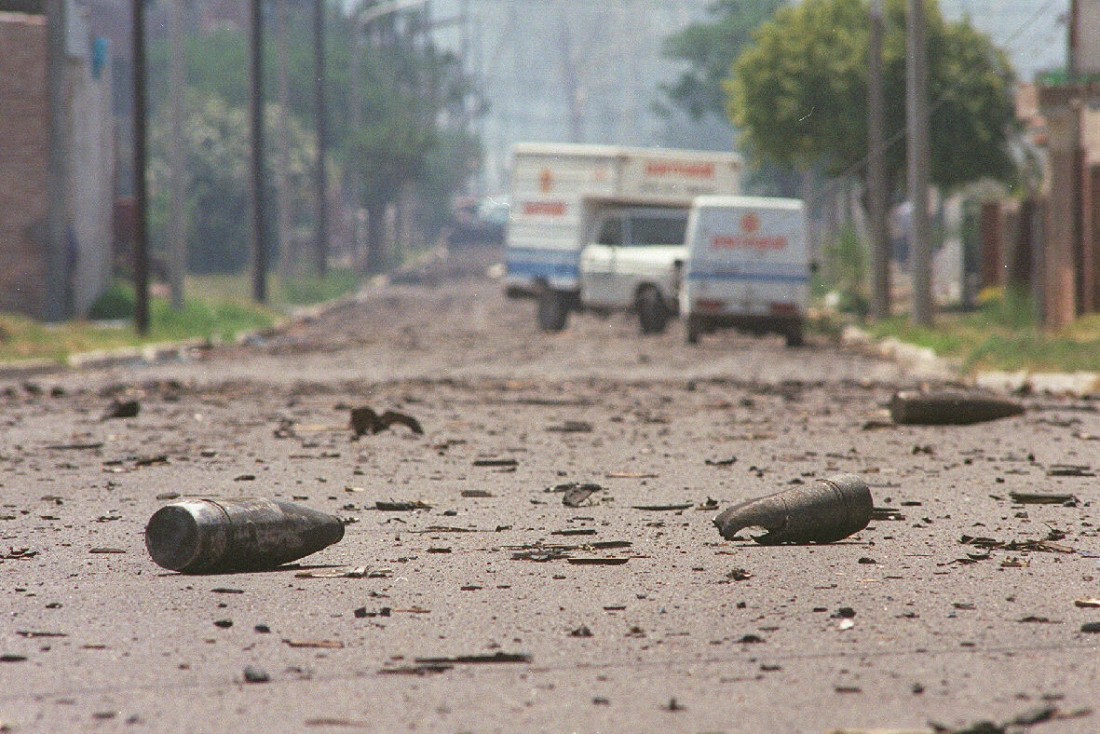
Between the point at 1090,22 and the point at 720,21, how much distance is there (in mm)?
52766

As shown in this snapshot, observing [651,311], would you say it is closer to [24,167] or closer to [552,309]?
[552,309]

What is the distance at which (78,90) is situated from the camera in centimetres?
3162

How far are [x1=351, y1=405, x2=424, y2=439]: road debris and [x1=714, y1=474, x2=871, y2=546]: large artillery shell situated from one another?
17.4ft

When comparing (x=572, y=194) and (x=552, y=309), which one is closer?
(x=572, y=194)

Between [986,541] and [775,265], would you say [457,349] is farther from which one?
[986,541]

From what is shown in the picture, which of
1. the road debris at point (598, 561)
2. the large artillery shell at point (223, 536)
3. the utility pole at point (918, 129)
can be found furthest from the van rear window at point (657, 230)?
the large artillery shell at point (223, 536)

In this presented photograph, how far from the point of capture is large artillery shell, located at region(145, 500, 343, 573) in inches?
286

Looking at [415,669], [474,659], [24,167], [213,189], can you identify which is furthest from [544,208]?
[213,189]

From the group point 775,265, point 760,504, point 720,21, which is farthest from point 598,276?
point 720,21

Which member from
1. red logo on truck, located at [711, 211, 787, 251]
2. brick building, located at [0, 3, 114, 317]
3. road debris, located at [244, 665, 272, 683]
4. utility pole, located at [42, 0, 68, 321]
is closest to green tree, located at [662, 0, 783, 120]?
utility pole, located at [42, 0, 68, 321]

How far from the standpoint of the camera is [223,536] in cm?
727

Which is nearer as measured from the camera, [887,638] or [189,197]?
[887,638]

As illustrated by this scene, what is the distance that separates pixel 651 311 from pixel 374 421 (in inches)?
674

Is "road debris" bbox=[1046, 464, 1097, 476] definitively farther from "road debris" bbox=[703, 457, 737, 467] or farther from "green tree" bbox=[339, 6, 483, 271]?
"green tree" bbox=[339, 6, 483, 271]
